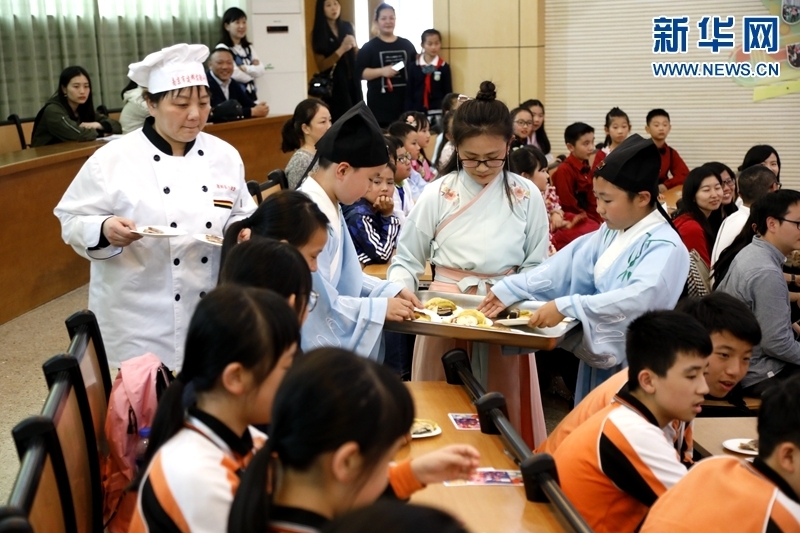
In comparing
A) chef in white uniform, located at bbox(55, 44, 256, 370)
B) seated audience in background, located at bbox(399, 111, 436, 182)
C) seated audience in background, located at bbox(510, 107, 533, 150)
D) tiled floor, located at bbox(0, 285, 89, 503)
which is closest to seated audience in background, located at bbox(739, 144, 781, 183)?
seated audience in background, located at bbox(510, 107, 533, 150)

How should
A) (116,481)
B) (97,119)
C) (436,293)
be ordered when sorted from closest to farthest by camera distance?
(116,481), (436,293), (97,119)

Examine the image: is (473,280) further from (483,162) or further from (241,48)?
(241,48)

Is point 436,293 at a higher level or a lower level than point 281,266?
lower

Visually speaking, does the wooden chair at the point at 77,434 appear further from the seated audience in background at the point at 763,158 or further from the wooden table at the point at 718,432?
the seated audience in background at the point at 763,158

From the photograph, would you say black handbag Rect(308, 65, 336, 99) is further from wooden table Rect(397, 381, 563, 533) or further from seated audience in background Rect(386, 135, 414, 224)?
wooden table Rect(397, 381, 563, 533)

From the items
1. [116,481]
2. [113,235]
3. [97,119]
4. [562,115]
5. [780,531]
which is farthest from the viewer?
[562,115]

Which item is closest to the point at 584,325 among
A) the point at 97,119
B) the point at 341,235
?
the point at 341,235

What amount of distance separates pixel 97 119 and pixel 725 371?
5.78 m

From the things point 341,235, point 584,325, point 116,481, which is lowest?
point 116,481

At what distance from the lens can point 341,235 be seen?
9.23ft

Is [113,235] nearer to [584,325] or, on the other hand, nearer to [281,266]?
[281,266]

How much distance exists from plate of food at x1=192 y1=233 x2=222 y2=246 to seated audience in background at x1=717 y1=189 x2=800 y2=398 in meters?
2.05

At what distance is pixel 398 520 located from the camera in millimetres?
832

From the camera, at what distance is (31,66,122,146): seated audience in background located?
6508 mm
